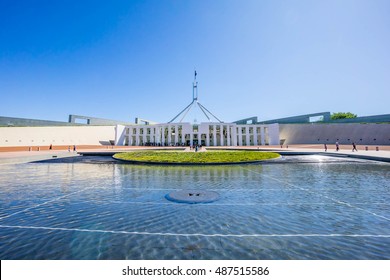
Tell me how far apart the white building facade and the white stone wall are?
4.47 meters

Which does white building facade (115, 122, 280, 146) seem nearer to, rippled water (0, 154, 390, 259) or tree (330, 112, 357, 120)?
rippled water (0, 154, 390, 259)

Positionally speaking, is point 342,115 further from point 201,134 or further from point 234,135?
point 201,134

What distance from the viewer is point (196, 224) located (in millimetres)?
3846

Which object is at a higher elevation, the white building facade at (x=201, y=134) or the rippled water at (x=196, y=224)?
the white building facade at (x=201, y=134)

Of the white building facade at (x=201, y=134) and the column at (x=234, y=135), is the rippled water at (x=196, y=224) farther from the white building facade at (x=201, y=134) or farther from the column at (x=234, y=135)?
the column at (x=234, y=135)

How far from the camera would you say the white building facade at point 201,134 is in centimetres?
5034

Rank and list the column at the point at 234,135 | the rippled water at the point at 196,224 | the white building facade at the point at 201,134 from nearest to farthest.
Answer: the rippled water at the point at 196,224, the white building facade at the point at 201,134, the column at the point at 234,135

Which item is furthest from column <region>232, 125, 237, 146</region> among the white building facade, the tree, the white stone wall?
the tree

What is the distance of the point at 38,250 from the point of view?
2887 millimetres

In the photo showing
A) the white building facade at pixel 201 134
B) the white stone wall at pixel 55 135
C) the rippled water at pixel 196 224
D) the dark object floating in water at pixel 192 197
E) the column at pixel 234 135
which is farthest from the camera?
the column at pixel 234 135

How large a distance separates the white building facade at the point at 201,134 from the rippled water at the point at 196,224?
141 ft

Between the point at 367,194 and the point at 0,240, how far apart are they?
8.92 meters

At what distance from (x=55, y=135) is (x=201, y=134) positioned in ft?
114

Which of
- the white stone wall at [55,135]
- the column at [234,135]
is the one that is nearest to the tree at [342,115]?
the column at [234,135]
